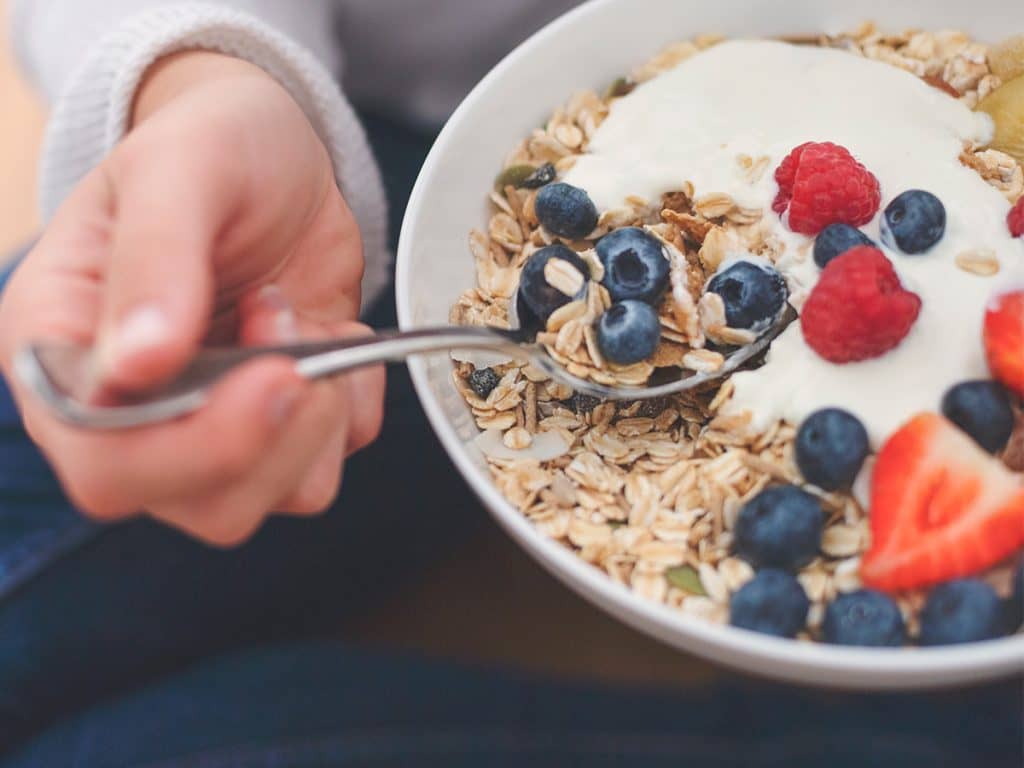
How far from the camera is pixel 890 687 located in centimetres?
60

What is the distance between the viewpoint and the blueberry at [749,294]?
70 cm

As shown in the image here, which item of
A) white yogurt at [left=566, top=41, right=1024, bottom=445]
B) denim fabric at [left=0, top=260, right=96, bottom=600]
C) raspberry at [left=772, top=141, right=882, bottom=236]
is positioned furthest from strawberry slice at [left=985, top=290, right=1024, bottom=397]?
denim fabric at [left=0, top=260, right=96, bottom=600]

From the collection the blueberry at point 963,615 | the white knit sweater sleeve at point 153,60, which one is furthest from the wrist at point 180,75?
the blueberry at point 963,615

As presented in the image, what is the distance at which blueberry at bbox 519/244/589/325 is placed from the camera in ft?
2.33

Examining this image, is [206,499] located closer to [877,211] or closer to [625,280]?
[625,280]

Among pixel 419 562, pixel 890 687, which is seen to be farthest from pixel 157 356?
pixel 419 562

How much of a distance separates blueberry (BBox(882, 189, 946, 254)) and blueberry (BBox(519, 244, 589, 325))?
0.76 ft

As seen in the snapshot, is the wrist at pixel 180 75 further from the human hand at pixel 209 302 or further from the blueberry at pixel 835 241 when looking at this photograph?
the blueberry at pixel 835 241

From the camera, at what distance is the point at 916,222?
700 mm

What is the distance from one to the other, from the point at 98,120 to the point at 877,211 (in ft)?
2.36

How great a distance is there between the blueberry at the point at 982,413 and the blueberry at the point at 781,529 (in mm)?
114

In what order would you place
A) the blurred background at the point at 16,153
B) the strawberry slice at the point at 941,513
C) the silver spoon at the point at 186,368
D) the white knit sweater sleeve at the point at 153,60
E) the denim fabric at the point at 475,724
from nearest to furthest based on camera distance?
the silver spoon at the point at 186,368 < the strawberry slice at the point at 941,513 < the white knit sweater sleeve at the point at 153,60 < the denim fabric at the point at 475,724 < the blurred background at the point at 16,153

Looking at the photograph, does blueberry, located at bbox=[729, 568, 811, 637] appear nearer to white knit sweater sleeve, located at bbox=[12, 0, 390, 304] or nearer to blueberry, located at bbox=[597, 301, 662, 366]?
blueberry, located at bbox=[597, 301, 662, 366]

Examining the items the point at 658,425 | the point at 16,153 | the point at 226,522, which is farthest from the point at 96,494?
the point at 16,153
